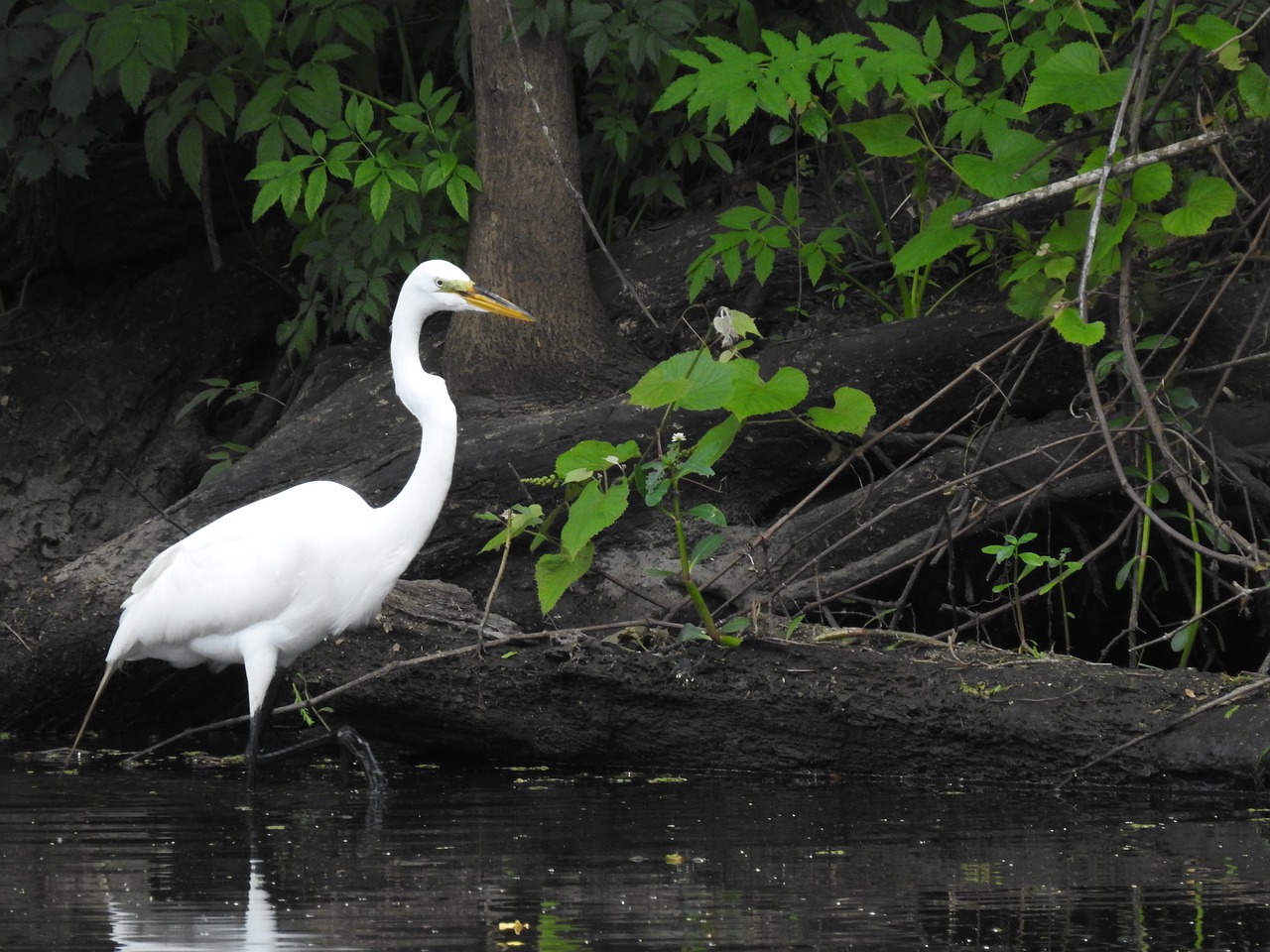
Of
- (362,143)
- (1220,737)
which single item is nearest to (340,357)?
(362,143)

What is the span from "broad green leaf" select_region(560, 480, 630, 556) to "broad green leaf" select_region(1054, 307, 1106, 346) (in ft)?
4.51

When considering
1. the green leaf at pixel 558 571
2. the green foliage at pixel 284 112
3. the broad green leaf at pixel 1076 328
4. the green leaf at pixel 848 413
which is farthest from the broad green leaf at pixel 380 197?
the broad green leaf at pixel 1076 328

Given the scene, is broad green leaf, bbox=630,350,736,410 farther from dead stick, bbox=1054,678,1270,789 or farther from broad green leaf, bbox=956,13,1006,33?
broad green leaf, bbox=956,13,1006,33

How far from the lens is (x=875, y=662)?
203 inches

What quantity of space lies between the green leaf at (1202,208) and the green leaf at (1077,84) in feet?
1.47

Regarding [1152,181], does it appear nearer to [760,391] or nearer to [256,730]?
[760,391]

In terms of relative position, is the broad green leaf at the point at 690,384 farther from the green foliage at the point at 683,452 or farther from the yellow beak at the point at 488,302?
the yellow beak at the point at 488,302

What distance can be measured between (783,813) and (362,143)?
400 cm

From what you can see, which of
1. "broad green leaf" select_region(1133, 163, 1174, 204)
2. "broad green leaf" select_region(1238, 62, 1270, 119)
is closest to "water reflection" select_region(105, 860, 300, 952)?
"broad green leaf" select_region(1133, 163, 1174, 204)

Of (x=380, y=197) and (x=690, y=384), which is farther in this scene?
(x=380, y=197)

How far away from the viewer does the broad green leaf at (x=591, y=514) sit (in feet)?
15.7

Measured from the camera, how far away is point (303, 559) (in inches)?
227

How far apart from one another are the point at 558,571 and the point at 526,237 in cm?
274

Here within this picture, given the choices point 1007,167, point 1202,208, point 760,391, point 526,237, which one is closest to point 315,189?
point 526,237
